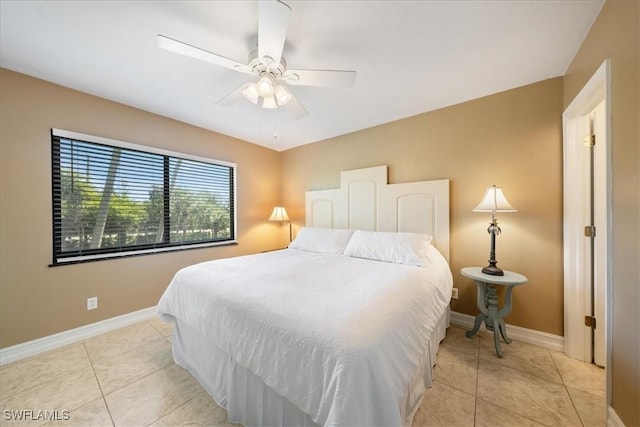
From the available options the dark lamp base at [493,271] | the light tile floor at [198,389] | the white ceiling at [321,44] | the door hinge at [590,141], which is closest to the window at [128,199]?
the white ceiling at [321,44]

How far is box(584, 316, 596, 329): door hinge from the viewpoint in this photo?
1.76 metres

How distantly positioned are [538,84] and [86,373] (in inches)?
174

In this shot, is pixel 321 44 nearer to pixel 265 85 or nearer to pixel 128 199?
pixel 265 85

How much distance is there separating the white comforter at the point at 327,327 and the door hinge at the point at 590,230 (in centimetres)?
112

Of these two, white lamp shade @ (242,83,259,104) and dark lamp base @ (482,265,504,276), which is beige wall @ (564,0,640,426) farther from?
white lamp shade @ (242,83,259,104)

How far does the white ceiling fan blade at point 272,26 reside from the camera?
1083 mm

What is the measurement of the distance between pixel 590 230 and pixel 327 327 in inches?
87.0

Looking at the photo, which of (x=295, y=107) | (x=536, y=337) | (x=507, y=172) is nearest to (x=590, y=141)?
(x=507, y=172)

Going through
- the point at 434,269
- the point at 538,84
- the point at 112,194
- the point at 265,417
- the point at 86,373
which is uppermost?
the point at 538,84

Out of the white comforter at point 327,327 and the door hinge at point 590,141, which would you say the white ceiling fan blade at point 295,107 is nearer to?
the white comforter at point 327,327

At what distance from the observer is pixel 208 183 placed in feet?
10.6

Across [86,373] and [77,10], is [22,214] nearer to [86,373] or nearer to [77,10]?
[86,373]

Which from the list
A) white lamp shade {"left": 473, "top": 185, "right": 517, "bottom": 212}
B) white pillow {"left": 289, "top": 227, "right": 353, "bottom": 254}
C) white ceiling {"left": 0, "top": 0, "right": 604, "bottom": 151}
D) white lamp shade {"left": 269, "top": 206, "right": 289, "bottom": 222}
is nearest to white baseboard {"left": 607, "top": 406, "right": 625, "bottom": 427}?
white lamp shade {"left": 473, "top": 185, "right": 517, "bottom": 212}

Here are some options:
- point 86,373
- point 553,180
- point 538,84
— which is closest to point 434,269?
point 553,180
